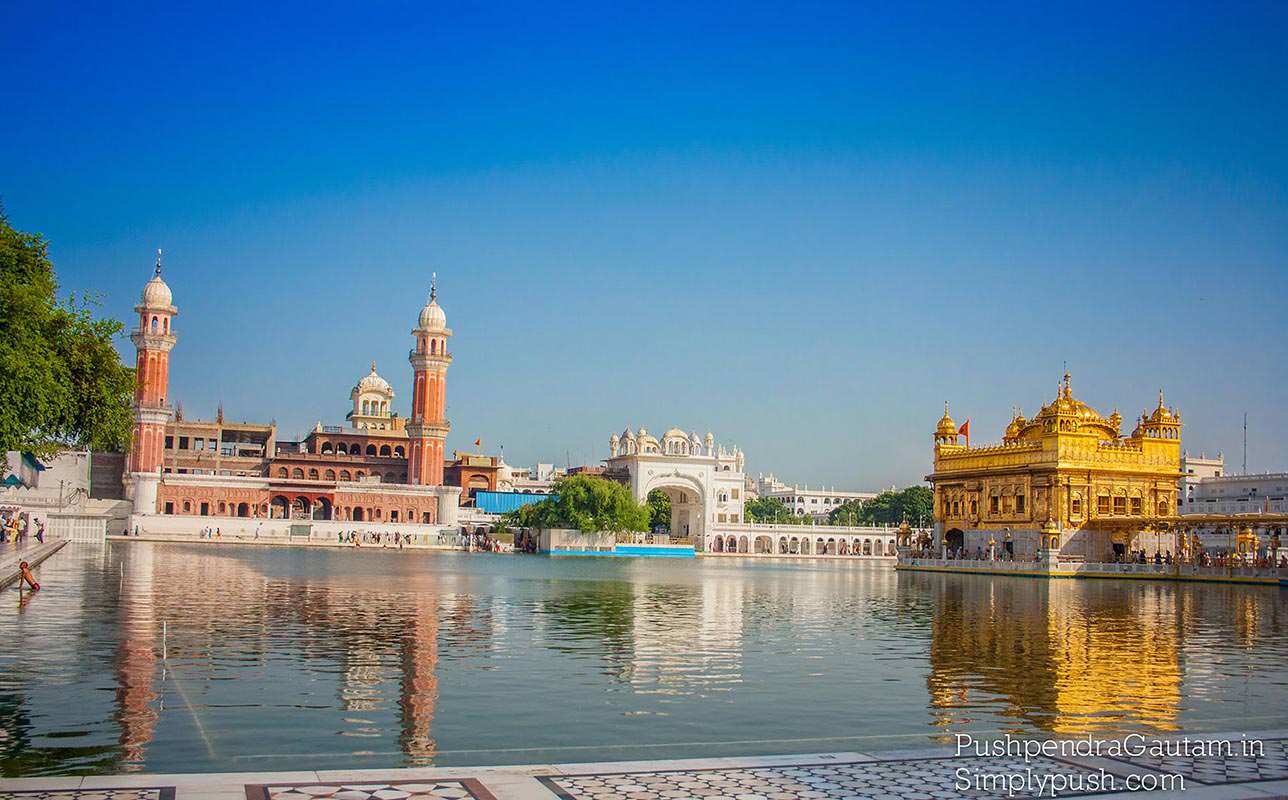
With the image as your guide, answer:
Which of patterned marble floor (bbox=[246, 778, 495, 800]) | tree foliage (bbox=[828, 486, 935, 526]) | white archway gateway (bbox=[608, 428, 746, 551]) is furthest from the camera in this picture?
tree foliage (bbox=[828, 486, 935, 526])

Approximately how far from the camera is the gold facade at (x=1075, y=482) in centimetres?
5797

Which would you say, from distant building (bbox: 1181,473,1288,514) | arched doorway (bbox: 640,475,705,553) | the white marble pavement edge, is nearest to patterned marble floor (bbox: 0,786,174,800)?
the white marble pavement edge

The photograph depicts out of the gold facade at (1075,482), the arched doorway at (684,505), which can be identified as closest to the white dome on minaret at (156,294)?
the arched doorway at (684,505)

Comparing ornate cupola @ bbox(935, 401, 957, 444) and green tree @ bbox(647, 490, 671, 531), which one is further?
green tree @ bbox(647, 490, 671, 531)

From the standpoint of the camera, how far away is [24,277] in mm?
27062

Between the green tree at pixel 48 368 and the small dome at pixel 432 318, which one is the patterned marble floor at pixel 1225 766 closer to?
the green tree at pixel 48 368

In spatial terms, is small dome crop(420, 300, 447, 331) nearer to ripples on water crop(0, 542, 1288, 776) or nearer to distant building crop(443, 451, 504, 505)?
distant building crop(443, 451, 504, 505)

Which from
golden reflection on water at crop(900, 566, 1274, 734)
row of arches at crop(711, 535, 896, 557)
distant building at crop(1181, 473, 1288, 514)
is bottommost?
row of arches at crop(711, 535, 896, 557)

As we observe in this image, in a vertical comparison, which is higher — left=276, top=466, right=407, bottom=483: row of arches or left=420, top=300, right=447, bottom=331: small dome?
left=420, top=300, right=447, bottom=331: small dome

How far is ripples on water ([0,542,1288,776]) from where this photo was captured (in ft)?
33.4

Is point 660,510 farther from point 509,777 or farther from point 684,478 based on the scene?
point 509,777

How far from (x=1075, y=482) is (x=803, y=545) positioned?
52.5 metres

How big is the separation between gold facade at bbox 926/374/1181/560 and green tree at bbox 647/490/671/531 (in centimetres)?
4852

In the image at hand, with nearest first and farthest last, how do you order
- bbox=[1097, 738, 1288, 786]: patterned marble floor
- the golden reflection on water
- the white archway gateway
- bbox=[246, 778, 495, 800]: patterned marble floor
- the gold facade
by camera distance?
bbox=[246, 778, 495, 800]: patterned marble floor → bbox=[1097, 738, 1288, 786]: patterned marble floor → the golden reflection on water → the gold facade → the white archway gateway
